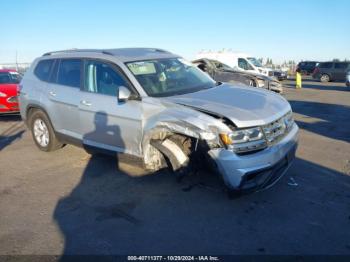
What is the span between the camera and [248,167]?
371 centimetres

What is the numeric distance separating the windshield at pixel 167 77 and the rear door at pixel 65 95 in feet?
3.81

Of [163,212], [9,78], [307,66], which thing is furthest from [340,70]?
[163,212]

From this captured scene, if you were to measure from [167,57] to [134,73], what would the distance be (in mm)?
931

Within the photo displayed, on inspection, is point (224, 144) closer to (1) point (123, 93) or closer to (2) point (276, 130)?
(2) point (276, 130)

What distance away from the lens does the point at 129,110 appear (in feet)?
15.1

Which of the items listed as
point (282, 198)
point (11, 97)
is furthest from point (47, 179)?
point (11, 97)

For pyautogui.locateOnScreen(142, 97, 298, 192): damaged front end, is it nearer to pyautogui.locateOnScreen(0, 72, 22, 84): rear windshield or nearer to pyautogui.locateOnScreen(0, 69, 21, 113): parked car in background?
pyautogui.locateOnScreen(0, 69, 21, 113): parked car in background

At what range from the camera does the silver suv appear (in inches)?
149

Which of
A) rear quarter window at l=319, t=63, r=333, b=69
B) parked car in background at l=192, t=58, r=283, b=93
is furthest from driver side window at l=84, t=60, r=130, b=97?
rear quarter window at l=319, t=63, r=333, b=69

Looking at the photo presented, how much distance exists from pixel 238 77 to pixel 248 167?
12.2 meters

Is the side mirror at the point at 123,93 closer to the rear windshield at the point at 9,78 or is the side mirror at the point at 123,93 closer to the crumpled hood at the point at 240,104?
the crumpled hood at the point at 240,104

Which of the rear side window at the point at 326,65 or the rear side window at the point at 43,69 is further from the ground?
the rear side window at the point at 326,65

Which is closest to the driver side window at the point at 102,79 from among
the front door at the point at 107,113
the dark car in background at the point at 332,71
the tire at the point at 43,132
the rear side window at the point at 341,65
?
the front door at the point at 107,113

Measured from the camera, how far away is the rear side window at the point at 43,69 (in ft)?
20.4
